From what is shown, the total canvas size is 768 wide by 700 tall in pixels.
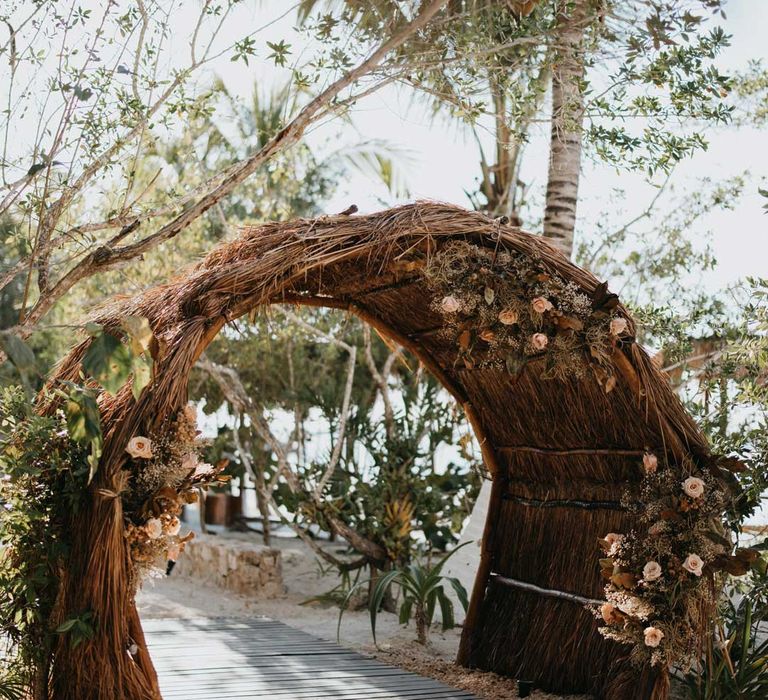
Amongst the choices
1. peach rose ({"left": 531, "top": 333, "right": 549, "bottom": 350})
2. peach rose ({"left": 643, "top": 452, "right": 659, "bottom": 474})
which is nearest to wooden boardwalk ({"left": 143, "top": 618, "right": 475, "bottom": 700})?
peach rose ({"left": 643, "top": 452, "right": 659, "bottom": 474})

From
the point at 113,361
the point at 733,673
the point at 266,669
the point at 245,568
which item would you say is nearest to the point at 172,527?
the point at 113,361

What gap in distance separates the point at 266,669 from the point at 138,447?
199 centimetres

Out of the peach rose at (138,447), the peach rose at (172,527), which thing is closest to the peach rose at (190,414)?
the peach rose at (138,447)

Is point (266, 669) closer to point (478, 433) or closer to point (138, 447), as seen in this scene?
point (478, 433)

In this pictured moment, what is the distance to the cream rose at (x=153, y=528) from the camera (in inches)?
115

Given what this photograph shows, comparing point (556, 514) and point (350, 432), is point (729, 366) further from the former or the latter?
point (350, 432)

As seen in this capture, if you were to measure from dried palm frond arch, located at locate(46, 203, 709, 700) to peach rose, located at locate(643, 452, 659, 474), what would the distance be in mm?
82

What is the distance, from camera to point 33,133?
12.6 feet

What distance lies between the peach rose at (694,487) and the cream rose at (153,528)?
2055 millimetres

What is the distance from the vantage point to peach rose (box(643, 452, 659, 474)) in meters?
3.74

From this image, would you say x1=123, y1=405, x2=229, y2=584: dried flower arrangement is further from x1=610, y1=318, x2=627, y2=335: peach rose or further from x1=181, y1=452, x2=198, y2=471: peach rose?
x1=610, y1=318, x2=627, y2=335: peach rose

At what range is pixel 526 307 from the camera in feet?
11.6

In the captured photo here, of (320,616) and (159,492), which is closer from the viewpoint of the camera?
(159,492)

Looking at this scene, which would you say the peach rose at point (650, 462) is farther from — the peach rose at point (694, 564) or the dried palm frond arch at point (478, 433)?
the peach rose at point (694, 564)
